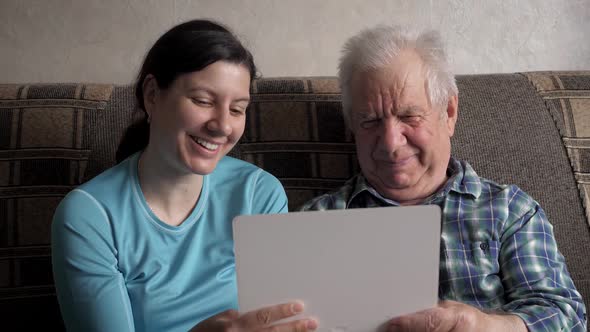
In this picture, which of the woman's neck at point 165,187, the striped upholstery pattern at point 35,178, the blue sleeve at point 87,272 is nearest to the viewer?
the blue sleeve at point 87,272

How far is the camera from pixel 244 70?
3.89ft

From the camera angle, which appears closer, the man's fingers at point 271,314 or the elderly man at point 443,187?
the man's fingers at point 271,314

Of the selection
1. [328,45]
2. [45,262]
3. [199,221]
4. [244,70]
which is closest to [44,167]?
[45,262]

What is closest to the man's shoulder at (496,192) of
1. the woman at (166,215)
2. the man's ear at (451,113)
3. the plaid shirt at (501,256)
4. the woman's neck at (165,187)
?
the plaid shirt at (501,256)

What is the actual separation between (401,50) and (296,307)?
0.69 m

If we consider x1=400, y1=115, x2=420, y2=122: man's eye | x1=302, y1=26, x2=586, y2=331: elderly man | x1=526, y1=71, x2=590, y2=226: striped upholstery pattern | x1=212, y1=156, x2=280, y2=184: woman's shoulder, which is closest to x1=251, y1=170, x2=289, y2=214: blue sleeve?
x1=212, y1=156, x2=280, y2=184: woman's shoulder

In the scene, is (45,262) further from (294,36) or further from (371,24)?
(371,24)

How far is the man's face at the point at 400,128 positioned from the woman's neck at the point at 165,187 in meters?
0.42

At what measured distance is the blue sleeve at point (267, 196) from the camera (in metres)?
1.32

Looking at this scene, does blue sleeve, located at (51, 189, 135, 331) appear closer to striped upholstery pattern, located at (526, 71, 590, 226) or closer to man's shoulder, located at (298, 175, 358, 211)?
man's shoulder, located at (298, 175, 358, 211)

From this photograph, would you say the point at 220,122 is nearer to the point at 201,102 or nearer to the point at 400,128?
the point at 201,102

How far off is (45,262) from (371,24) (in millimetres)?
1243

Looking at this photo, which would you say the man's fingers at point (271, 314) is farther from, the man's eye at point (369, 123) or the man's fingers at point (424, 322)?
the man's eye at point (369, 123)

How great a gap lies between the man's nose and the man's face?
35 cm
